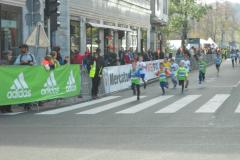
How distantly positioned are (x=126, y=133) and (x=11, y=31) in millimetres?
12063

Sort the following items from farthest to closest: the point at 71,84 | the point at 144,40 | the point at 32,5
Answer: the point at 144,40, the point at 71,84, the point at 32,5

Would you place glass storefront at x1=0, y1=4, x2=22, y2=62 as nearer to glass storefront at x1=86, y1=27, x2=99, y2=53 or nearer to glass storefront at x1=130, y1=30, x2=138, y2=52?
glass storefront at x1=86, y1=27, x2=99, y2=53

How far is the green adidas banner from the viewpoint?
12047 millimetres

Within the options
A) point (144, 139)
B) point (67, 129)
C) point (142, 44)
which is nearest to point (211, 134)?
point (144, 139)

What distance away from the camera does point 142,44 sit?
138 feet

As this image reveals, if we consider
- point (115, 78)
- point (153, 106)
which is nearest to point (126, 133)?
point (153, 106)

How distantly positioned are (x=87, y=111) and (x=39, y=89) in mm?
1868

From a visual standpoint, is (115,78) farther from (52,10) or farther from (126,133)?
(126,133)

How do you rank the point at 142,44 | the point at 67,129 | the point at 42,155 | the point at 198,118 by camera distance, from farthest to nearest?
1. the point at 142,44
2. the point at 198,118
3. the point at 67,129
4. the point at 42,155

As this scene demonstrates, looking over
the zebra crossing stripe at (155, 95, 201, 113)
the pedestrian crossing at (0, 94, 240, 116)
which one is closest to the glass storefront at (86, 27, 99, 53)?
the pedestrian crossing at (0, 94, 240, 116)

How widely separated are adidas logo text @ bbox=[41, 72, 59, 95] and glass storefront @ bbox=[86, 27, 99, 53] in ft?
A: 48.6

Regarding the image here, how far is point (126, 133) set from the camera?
27.8ft

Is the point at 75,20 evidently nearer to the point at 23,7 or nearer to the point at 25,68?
the point at 23,7

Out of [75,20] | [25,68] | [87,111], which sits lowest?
[87,111]
